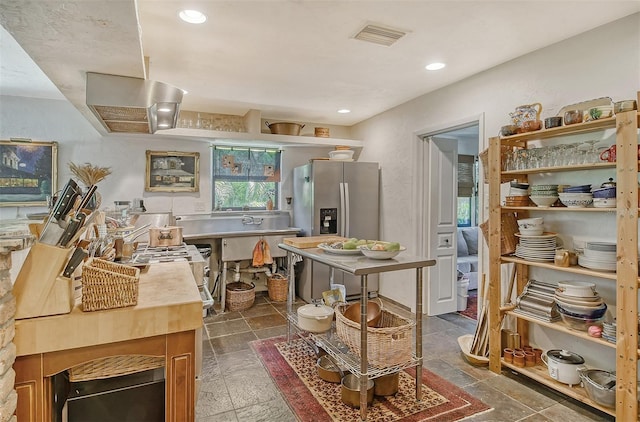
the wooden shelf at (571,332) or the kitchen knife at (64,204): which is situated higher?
the kitchen knife at (64,204)

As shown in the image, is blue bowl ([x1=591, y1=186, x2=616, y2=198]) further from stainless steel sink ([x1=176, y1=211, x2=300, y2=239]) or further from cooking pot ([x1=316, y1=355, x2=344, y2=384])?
stainless steel sink ([x1=176, y1=211, x2=300, y2=239])

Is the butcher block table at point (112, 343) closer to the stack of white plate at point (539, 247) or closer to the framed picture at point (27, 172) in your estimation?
the stack of white plate at point (539, 247)

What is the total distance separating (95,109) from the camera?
7.63ft

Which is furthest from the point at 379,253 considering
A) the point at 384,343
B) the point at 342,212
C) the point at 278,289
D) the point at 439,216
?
the point at 278,289

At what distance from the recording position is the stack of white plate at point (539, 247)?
2.34m

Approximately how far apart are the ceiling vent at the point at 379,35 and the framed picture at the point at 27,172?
3.55 meters

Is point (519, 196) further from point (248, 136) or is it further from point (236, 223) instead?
point (236, 223)

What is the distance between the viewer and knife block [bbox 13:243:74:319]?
1.10 m

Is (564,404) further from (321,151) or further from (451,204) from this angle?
(321,151)

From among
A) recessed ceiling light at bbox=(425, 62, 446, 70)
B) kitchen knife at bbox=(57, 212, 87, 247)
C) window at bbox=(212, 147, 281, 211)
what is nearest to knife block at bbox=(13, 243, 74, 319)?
kitchen knife at bbox=(57, 212, 87, 247)

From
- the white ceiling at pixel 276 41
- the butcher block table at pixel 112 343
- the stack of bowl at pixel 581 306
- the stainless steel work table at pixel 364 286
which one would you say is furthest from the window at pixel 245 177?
the stack of bowl at pixel 581 306

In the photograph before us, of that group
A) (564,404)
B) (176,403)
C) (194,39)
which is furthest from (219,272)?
(564,404)

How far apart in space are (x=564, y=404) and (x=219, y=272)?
360 centimetres

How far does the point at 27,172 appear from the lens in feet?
12.1
